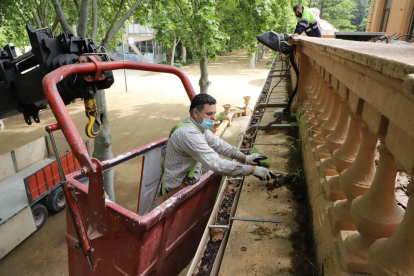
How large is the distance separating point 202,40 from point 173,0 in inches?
85.6

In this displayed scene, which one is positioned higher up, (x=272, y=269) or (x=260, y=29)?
(x=260, y=29)

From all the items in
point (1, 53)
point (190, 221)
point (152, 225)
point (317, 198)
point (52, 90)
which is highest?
point (1, 53)

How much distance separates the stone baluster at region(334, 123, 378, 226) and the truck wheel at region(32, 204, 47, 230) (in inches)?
266

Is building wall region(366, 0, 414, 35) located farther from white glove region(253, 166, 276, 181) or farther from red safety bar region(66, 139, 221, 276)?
red safety bar region(66, 139, 221, 276)

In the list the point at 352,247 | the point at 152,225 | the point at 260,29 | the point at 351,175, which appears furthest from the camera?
the point at 260,29

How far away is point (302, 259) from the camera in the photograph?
192 cm

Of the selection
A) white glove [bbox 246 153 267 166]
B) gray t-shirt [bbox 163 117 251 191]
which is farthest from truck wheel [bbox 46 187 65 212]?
white glove [bbox 246 153 267 166]

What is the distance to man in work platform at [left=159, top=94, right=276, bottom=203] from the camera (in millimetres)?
3201

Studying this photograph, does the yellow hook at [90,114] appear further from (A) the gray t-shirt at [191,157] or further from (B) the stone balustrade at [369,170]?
(B) the stone balustrade at [369,170]

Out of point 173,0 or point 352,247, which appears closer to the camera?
point 352,247

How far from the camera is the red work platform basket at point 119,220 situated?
2018 millimetres

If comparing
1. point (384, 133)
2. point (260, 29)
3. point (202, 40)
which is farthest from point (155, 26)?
point (384, 133)

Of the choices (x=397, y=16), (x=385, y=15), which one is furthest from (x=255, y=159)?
(x=385, y=15)

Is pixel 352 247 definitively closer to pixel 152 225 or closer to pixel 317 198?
pixel 317 198
